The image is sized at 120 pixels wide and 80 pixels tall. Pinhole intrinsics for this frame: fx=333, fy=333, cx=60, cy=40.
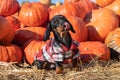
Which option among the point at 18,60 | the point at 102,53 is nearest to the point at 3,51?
the point at 18,60

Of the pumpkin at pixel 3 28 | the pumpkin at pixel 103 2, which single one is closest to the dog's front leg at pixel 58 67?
the pumpkin at pixel 3 28

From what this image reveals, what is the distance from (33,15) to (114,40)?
1.31 meters

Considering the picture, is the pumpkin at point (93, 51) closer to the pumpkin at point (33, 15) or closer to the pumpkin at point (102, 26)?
the pumpkin at point (102, 26)

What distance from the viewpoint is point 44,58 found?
405 cm

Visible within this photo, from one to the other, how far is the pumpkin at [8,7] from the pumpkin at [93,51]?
1535 mm

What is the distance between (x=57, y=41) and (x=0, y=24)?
947 millimetres

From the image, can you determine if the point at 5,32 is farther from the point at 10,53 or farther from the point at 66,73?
the point at 66,73

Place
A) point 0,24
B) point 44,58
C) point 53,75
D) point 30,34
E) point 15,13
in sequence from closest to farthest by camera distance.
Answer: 1. point 53,75
2. point 44,58
3. point 0,24
4. point 30,34
5. point 15,13

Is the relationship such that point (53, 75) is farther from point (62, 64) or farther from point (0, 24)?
point (0, 24)

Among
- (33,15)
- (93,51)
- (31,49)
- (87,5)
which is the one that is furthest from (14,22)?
(93,51)

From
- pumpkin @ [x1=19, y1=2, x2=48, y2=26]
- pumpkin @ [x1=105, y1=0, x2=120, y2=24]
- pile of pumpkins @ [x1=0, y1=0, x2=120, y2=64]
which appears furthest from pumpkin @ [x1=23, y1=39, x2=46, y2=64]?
pumpkin @ [x1=105, y1=0, x2=120, y2=24]

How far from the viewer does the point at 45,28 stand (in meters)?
5.28

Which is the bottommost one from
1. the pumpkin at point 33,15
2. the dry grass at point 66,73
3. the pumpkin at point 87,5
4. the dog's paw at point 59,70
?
the dry grass at point 66,73

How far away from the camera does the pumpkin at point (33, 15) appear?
5.19 meters
